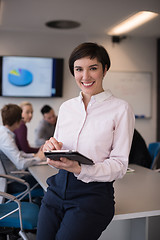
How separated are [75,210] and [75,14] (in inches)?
173

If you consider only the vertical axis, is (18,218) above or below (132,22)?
below

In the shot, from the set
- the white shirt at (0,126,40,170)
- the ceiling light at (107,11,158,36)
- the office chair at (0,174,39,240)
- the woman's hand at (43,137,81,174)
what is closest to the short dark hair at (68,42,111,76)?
the woman's hand at (43,137,81,174)

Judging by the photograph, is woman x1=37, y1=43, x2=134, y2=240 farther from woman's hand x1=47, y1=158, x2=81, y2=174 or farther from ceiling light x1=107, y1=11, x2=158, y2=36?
ceiling light x1=107, y1=11, x2=158, y2=36

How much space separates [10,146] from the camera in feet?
10.1

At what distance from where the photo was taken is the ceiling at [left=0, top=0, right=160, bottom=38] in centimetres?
454

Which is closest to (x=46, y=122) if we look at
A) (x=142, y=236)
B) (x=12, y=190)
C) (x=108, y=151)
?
(x=12, y=190)

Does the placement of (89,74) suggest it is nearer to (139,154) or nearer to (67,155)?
(67,155)

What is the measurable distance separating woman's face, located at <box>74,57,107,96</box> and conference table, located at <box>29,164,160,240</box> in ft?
2.37

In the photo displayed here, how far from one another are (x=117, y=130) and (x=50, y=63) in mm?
5196

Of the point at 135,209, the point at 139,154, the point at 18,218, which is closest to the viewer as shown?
the point at 135,209

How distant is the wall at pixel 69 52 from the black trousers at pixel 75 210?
5120mm

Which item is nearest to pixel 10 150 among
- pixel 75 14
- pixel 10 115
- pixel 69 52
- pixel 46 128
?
pixel 10 115

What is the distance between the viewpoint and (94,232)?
53.6 inches

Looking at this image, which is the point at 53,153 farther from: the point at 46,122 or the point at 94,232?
the point at 46,122
